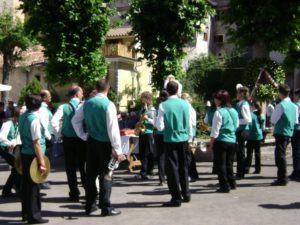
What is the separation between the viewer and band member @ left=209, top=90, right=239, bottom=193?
9.13 meters

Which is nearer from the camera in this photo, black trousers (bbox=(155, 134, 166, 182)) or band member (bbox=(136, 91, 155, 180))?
black trousers (bbox=(155, 134, 166, 182))

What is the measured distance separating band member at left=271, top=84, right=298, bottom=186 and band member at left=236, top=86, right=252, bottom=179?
0.74m

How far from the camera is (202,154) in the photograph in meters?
14.4

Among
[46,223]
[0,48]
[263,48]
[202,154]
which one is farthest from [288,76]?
[46,223]

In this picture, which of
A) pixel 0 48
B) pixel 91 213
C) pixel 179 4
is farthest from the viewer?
pixel 0 48

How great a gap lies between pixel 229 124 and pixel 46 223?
3.79 meters

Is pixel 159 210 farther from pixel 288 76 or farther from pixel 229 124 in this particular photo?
pixel 288 76

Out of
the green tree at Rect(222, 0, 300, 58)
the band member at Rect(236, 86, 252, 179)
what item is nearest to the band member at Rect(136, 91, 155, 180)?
the band member at Rect(236, 86, 252, 179)

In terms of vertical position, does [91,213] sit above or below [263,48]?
below

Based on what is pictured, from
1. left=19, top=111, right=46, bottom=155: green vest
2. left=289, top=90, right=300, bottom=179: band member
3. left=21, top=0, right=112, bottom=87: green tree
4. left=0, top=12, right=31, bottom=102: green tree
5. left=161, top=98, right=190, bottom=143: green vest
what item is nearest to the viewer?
left=19, top=111, right=46, bottom=155: green vest

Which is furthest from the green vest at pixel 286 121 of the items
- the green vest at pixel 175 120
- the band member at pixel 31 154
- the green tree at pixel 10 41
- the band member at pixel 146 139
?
the green tree at pixel 10 41

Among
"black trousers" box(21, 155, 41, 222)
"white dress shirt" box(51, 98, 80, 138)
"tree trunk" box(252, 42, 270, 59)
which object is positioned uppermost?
"tree trunk" box(252, 42, 270, 59)

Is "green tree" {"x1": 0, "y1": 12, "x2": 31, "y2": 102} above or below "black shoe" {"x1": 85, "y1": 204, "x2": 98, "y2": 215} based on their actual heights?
above

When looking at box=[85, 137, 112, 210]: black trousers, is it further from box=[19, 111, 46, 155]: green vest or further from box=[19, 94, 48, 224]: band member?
box=[19, 111, 46, 155]: green vest
